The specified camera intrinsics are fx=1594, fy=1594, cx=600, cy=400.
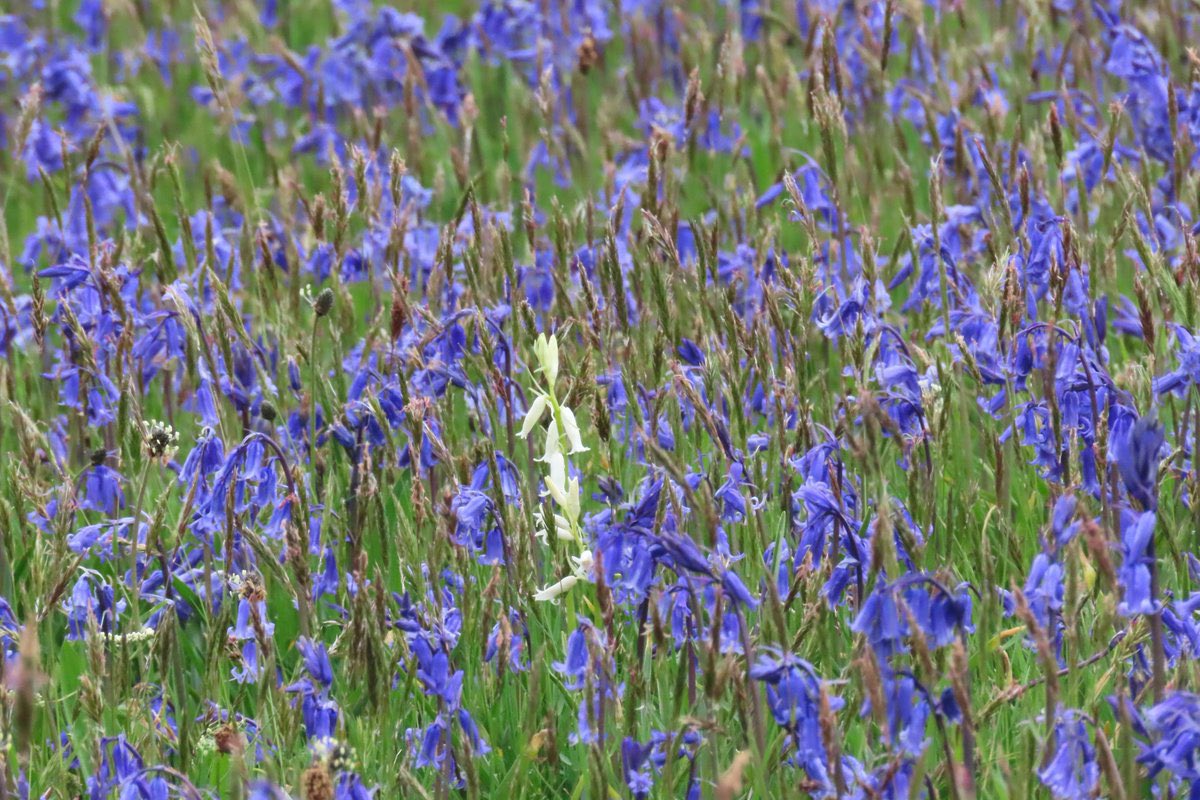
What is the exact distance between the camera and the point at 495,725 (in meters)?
2.95

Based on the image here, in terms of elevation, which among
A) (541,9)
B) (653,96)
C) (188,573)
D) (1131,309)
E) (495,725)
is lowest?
(495,725)

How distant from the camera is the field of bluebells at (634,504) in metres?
2.26

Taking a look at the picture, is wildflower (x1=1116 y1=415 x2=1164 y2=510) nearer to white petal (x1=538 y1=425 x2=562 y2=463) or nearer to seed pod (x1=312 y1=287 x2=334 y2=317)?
white petal (x1=538 y1=425 x2=562 y2=463)

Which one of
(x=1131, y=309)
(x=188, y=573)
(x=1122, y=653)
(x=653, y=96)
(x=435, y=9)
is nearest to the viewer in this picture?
(x=1122, y=653)

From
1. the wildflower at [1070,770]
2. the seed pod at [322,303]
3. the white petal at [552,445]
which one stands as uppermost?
the seed pod at [322,303]

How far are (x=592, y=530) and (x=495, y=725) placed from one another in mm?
416

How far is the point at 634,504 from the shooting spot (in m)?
2.62

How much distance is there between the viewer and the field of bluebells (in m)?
2.26

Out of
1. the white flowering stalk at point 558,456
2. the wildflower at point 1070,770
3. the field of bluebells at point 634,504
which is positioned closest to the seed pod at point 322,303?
the field of bluebells at point 634,504

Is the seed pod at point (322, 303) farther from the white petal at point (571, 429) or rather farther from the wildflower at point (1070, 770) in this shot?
the wildflower at point (1070, 770)

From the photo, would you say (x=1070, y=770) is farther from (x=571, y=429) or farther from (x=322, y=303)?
(x=322, y=303)

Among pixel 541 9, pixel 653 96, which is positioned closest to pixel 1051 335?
pixel 653 96

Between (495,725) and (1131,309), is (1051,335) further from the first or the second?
(1131,309)

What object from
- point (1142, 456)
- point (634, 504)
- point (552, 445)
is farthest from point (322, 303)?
point (1142, 456)
